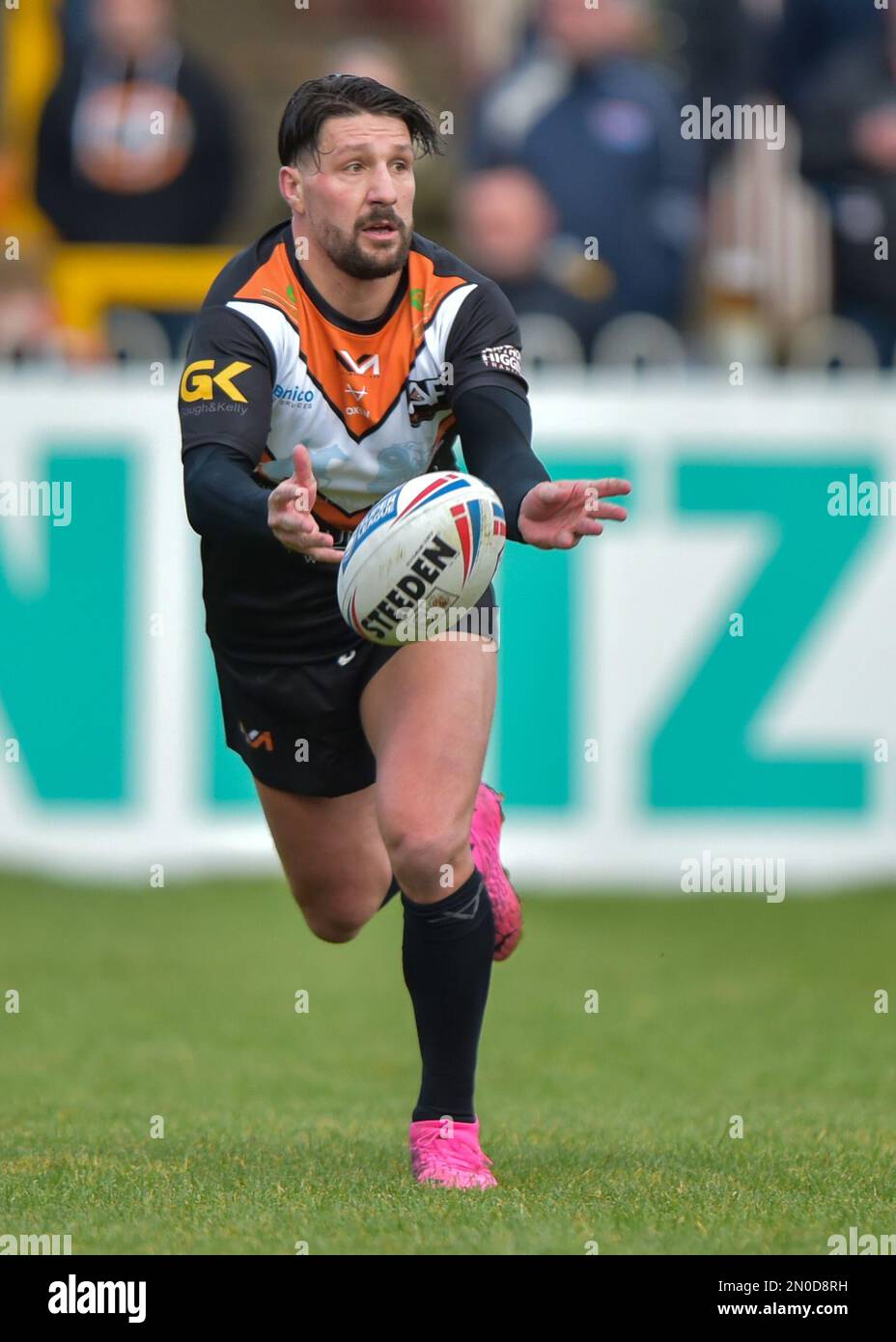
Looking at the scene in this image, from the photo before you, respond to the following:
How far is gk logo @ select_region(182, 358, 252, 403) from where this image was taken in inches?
230

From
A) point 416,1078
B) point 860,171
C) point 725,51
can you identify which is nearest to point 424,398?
point 416,1078

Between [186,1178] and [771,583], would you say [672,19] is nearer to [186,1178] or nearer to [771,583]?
[771,583]

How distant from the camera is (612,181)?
12633 millimetres

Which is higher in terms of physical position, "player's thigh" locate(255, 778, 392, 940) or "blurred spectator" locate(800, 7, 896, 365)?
"blurred spectator" locate(800, 7, 896, 365)

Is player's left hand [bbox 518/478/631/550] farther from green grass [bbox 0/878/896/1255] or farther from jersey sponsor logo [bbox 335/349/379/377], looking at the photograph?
green grass [bbox 0/878/896/1255]

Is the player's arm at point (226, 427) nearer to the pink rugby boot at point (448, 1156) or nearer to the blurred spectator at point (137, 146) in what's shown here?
the pink rugby boot at point (448, 1156)

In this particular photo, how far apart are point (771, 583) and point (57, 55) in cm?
608

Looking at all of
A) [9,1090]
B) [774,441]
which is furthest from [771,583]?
[9,1090]

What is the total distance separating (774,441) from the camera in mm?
11906

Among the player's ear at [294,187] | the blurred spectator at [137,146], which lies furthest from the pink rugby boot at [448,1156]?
the blurred spectator at [137,146]

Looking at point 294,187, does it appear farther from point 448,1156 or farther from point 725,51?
point 725,51

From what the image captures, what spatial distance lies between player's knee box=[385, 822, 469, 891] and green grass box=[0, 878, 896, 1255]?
0.75m

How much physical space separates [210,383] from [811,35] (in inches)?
321

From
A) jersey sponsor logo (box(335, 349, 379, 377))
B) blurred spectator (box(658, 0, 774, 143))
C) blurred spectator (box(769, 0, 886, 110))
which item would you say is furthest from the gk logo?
blurred spectator (box(658, 0, 774, 143))
